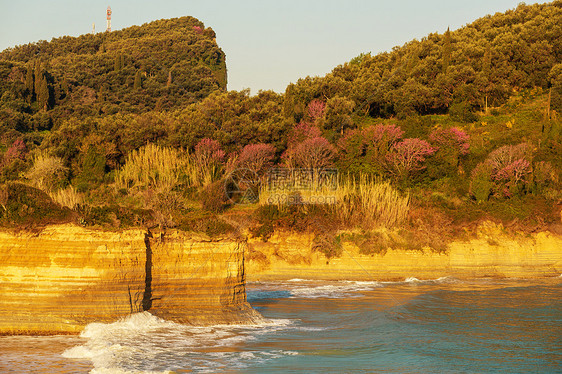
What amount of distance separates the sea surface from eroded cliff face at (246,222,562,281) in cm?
565

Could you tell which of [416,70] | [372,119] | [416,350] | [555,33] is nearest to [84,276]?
[416,350]

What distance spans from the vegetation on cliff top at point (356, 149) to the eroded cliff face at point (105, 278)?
2.03 feet

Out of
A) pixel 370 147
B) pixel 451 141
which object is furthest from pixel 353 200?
pixel 451 141

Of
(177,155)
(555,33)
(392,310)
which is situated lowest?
(392,310)

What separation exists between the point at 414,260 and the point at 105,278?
606 inches

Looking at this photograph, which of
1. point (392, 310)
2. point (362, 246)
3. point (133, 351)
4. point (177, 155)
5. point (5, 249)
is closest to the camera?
point (133, 351)

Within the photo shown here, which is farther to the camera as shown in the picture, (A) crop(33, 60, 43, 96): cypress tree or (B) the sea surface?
(A) crop(33, 60, 43, 96): cypress tree

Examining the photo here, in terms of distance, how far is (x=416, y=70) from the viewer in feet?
144

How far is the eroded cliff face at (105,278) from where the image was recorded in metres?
11.5

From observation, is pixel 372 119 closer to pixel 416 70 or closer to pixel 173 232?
pixel 416 70

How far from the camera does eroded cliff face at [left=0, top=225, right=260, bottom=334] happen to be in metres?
11.5

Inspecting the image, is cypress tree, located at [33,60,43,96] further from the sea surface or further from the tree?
the sea surface

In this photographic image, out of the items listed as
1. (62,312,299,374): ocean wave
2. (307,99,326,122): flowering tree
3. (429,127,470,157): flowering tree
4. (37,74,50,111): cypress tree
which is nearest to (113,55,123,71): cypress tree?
(37,74,50,111): cypress tree

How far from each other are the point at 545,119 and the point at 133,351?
105 feet
